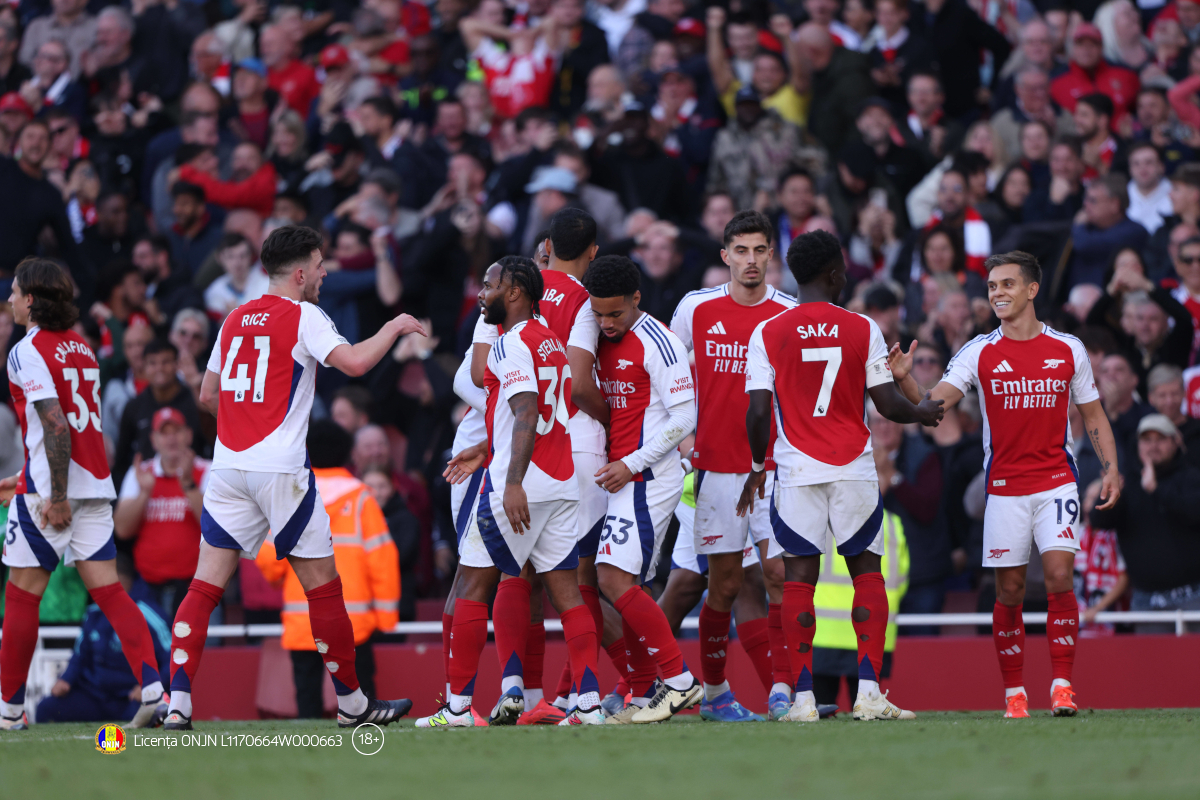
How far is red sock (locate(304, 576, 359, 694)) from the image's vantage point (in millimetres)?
7141

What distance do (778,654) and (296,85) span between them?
11451 mm

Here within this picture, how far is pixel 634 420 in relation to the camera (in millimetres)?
7691

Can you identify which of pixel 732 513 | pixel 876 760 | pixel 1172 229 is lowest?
pixel 876 760

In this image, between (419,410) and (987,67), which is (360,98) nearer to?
(419,410)

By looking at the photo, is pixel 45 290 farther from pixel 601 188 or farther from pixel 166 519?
pixel 601 188

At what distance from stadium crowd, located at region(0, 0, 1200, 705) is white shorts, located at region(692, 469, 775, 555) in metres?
3.27

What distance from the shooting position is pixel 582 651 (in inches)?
277

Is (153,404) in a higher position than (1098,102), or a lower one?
lower

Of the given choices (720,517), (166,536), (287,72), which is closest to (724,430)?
(720,517)

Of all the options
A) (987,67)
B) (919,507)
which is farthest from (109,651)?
(987,67)

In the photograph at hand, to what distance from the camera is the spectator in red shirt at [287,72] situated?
1700 cm

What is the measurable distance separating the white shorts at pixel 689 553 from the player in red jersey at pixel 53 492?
298 centimetres

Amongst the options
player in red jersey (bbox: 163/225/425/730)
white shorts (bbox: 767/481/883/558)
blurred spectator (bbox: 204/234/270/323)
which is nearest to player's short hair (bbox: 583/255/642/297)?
player in red jersey (bbox: 163/225/425/730)

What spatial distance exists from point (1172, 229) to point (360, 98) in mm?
8840
